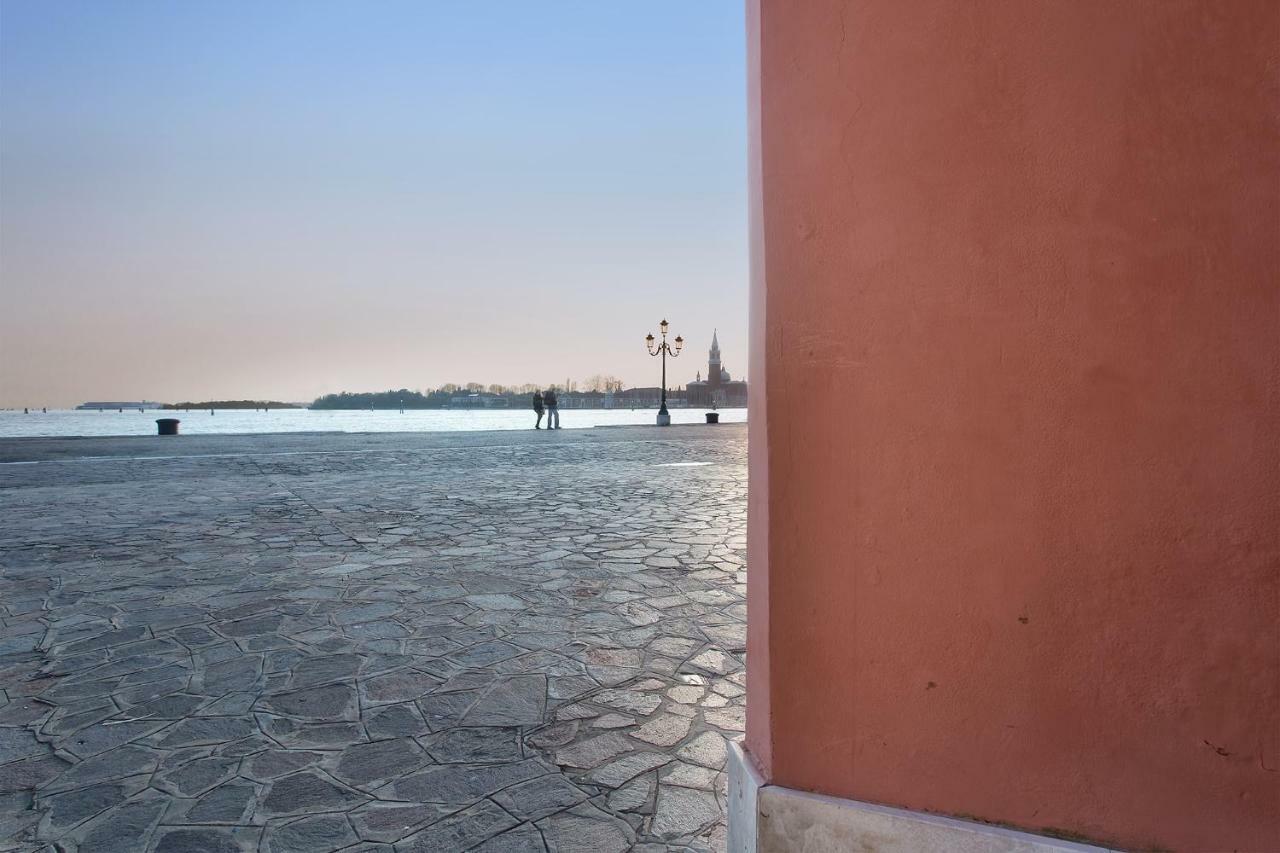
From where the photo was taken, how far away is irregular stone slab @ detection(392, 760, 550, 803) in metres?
2.11

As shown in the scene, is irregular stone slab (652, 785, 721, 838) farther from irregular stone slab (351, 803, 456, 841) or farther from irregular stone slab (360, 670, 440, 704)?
irregular stone slab (360, 670, 440, 704)

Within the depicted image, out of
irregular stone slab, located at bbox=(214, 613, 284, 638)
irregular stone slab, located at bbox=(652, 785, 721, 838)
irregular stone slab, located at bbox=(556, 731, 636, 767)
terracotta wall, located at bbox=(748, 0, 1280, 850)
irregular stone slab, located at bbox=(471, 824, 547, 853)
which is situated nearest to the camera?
terracotta wall, located at bbox=(748, 0, 1280, 850)

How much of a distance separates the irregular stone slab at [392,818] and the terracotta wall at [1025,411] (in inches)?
45.5

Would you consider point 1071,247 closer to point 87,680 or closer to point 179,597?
point 87,680

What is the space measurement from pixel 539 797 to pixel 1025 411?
6.30 ft

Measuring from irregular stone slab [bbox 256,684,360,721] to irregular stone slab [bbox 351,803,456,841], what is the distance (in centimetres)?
68

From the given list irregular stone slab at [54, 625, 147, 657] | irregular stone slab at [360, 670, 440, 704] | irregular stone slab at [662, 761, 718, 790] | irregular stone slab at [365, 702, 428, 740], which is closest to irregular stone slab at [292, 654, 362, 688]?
irregular stone slab at [360, 670, 440, 704]

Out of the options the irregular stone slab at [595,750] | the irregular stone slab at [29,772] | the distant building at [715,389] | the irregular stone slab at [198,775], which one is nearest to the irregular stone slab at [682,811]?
the irregular stone slab at [595,750]

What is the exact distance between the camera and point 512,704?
275 centimetres

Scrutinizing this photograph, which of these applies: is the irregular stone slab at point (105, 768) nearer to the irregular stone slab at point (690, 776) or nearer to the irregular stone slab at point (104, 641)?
the irregular stone slab at point (104, 641)

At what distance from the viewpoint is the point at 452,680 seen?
9.76 feet

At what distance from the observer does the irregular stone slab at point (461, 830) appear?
1862 millimetres

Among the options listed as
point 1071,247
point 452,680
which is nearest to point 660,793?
point 452,680

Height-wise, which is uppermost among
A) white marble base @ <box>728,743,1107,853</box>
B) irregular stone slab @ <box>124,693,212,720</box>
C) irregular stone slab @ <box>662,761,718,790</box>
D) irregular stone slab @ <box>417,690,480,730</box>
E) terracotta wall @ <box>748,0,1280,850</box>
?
terracotta wall @ <box>748,0,1280,850</box>
